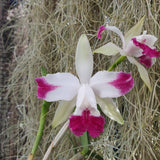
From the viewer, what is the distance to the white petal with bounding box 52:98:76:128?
1.98ft

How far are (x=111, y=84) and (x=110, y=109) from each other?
70 millimetres

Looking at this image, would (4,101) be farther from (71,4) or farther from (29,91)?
(71,4)

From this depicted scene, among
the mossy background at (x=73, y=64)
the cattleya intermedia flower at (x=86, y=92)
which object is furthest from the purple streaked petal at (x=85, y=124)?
the mossy background at (x=73, y=64)

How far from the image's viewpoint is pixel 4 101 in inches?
43.8

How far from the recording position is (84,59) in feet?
2.01

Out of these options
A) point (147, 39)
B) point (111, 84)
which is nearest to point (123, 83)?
point (111, 84)

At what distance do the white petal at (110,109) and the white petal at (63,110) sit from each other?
0.07 m

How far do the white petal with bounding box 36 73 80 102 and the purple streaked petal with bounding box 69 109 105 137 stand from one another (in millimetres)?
54

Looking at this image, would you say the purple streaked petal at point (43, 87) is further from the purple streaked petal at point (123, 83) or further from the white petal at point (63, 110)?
the purple streaked petal at point (123, 83)

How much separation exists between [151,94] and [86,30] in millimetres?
314

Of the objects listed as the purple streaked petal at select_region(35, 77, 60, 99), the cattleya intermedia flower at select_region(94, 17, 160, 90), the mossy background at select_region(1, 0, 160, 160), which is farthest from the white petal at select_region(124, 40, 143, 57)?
the purple streaked petal at select_region(35, 77, 60, 99)

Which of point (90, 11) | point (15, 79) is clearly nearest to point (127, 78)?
point (90, 11)

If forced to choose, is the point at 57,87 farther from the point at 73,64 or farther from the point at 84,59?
the point at 73,64

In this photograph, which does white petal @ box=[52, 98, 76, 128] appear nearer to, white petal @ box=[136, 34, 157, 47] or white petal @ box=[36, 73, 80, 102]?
white petal @ box=[36, 73, 80, 102]
